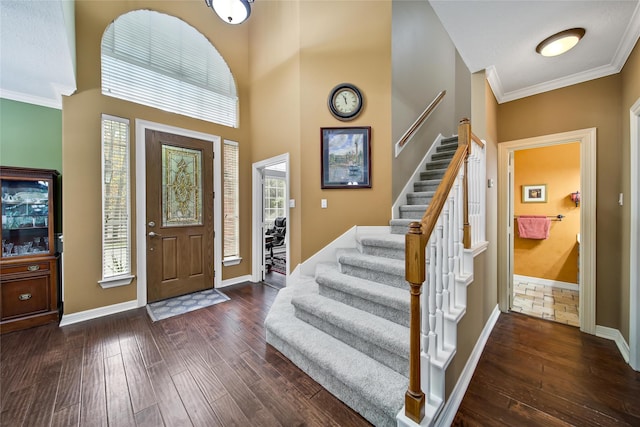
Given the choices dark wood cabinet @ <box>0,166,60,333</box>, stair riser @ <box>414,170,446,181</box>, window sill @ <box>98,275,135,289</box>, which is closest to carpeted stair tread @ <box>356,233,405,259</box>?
stair riser @ <box>414,170,446,181</box>

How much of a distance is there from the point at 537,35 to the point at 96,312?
507 cm

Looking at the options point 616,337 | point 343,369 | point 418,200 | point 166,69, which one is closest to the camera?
point 343,369

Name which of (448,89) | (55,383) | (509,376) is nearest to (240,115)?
(55,383)

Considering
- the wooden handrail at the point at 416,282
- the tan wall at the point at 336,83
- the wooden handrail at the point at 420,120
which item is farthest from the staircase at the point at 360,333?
the wooden handrail at the point at 420,120

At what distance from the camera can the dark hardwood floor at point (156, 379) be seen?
1473 millimetres

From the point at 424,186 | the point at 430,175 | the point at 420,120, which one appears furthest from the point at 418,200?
the point at 420,120

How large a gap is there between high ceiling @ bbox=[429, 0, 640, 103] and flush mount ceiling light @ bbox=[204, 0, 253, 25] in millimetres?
1573

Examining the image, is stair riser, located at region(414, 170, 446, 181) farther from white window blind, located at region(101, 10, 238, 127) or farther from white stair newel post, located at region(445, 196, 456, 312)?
white window blind, located at region(101, 10, 238, 127)

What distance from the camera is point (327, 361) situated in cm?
167

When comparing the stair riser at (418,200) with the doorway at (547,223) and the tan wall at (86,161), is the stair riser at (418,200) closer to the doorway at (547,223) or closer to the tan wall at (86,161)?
the doorway at (547,223)

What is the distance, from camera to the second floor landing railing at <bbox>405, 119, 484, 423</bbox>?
1.18 metres

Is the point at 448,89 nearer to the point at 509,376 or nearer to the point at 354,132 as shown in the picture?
the point at 354,132

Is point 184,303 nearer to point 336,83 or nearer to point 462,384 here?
point 462,384

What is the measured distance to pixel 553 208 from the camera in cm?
394
